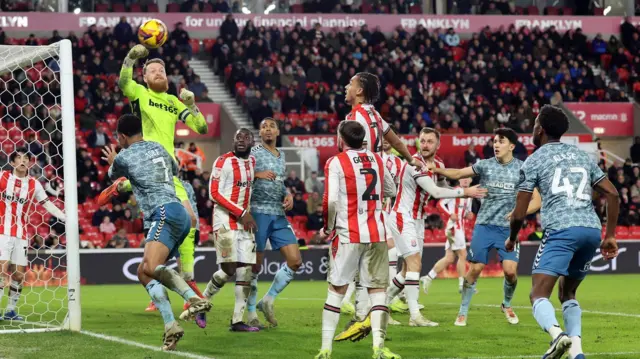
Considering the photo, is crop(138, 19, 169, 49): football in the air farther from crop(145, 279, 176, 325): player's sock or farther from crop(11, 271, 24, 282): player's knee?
crop(11, 271, 24, 282): player's knee

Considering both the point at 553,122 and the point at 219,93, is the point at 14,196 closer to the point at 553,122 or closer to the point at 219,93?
the point at 553,122

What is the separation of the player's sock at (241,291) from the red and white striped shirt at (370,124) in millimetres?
2110

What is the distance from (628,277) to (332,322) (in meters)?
15.2

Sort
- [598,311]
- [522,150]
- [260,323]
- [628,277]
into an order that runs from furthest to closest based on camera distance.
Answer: [522,150] < [628,277] < [598,311] < [260,323]

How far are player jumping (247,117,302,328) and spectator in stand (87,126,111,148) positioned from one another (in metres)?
14.3

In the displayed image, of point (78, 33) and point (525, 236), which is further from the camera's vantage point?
point (78, 33)

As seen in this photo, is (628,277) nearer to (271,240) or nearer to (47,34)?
(271,240)

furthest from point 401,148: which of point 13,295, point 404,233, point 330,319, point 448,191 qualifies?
point 13,295

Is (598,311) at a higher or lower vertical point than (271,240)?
lower

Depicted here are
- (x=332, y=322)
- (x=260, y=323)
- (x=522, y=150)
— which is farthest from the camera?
(x=522, y=150)

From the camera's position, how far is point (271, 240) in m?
11.2

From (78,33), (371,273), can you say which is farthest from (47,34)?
(371,273)

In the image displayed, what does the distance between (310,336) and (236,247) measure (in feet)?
4.53

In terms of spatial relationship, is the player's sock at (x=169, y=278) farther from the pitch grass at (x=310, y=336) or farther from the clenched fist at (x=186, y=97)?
the clenched fist at (x=186, y=97)
